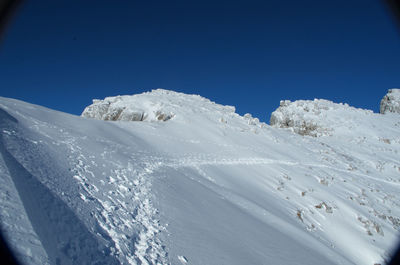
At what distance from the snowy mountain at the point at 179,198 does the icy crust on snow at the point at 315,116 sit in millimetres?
19960

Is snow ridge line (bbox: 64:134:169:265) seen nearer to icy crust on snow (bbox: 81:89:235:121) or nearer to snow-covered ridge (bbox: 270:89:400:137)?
icy crust on snow (bbox: 81:89:235:121)

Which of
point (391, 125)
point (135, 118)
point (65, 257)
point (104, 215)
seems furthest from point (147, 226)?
point (391, 125)

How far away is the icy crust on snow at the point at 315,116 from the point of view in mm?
47072

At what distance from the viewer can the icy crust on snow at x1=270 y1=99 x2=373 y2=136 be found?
1853 inches

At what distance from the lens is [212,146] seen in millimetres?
22594

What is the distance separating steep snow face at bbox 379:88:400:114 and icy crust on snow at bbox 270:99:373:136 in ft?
35.0

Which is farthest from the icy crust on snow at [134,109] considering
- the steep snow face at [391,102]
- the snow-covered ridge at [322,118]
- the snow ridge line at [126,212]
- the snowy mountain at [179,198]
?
the steep snow face at [391,102]

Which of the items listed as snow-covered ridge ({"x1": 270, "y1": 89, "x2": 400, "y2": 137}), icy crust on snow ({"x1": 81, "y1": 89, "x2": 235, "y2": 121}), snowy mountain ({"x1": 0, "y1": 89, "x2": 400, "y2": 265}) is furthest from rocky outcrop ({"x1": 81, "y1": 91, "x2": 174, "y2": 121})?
snow-covered ridge ({"x1": 270, "y1": 89, "x2": 400, "y2": 137})

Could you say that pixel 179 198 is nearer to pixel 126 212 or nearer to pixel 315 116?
pixel 126 212

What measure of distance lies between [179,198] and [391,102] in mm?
77919

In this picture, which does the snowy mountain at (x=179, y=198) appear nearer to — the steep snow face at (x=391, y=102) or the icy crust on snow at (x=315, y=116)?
the icy crust on snow at (x=315, y=116)

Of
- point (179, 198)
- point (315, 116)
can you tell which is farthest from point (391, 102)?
point (179, 198)

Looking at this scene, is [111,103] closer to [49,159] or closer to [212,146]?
[212,146]

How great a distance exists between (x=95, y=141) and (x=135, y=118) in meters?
15.6
